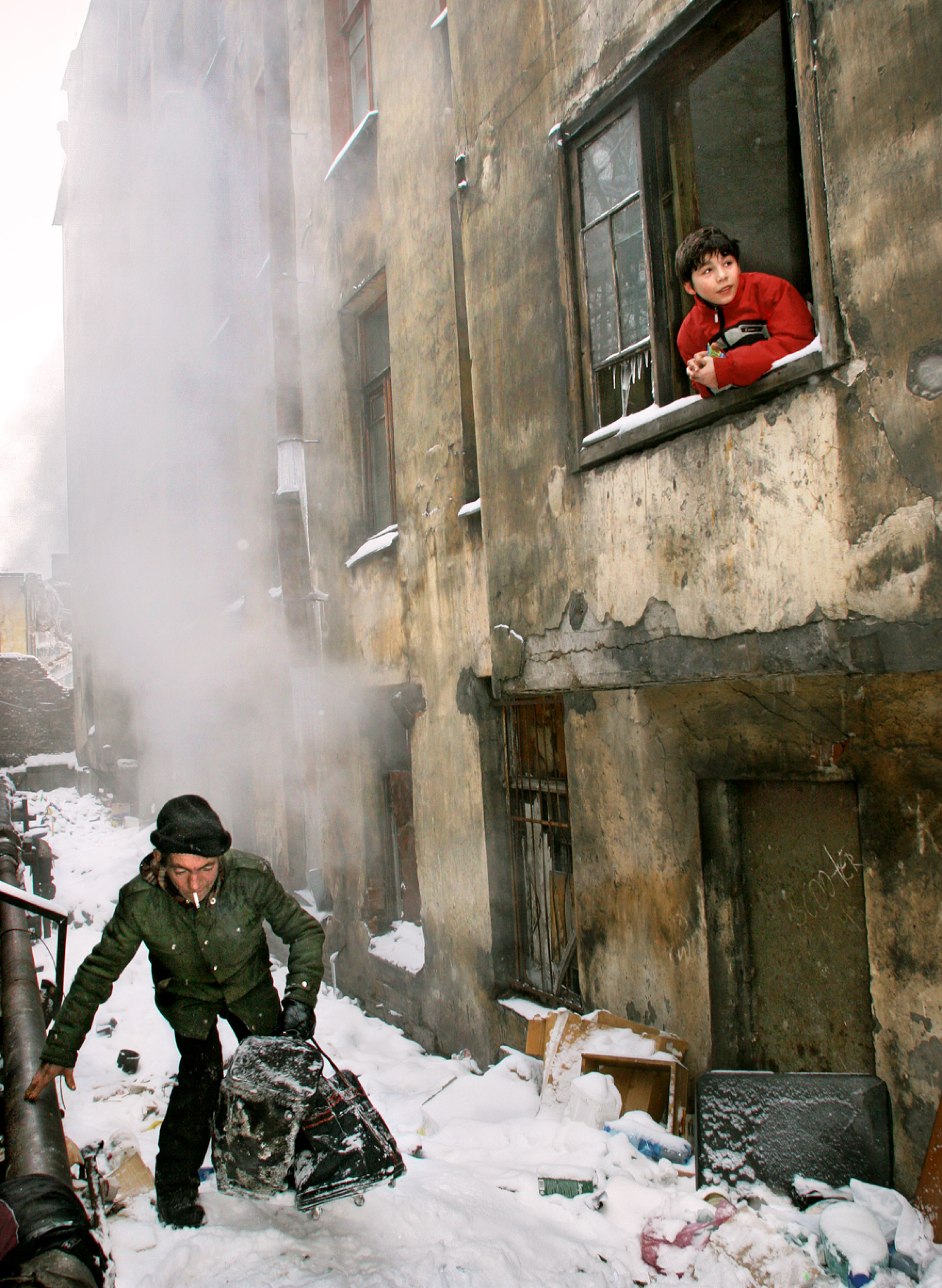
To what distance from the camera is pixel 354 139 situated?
287 inches

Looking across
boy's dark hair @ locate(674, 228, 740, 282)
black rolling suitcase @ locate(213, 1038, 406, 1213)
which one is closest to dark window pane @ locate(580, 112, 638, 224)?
boy's dark hair @ locate(674, 228, 740, 282)

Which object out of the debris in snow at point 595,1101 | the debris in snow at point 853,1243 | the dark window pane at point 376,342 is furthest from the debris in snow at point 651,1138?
the dark window pane at point 376,342

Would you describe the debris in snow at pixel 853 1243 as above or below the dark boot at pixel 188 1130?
below

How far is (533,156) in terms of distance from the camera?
14.4ft

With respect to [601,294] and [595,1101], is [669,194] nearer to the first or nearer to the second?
[601,294]

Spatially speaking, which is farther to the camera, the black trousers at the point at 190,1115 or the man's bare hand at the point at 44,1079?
the black trousers at the point at 190,1115

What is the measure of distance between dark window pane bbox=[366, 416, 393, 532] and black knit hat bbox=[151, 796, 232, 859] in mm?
4625

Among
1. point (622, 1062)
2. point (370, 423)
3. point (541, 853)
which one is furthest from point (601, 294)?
point (370, 423)

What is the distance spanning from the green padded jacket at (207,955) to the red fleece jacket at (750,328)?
263 cm

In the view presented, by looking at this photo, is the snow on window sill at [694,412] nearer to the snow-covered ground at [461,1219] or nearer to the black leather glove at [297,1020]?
the black leather glove at [297,1020]

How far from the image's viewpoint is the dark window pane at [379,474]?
7.72m

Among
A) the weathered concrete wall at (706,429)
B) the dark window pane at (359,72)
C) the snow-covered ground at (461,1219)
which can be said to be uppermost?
the dark window pane at (359,72)

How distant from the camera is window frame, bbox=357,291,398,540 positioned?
7.57 meters

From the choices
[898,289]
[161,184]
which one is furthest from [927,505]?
[161,184]
